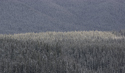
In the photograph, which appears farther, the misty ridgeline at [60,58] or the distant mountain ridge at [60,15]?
the distant mountain ridge at [60,15]

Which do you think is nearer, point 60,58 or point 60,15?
point 60,58

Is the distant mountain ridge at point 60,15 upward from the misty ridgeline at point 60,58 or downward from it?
upward

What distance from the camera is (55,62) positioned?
661 centimetres

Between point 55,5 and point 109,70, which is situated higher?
point 55,5

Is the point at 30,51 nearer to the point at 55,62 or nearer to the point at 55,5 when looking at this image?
the point at 55,62

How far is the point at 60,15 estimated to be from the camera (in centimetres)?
2747

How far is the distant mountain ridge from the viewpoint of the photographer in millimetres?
23219

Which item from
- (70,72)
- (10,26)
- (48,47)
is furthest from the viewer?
(10,26)

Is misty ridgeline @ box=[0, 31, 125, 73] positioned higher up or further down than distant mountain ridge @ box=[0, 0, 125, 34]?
further down

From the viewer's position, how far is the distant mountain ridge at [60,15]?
76.2ft

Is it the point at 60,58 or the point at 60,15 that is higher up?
the point at 60,15

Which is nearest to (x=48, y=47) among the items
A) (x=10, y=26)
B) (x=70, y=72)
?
(x=70, y=72)

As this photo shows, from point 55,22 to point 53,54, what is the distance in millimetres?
17614

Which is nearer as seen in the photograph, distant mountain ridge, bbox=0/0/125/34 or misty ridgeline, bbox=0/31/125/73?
misty ridgeline, bbox=0/31/125/73
